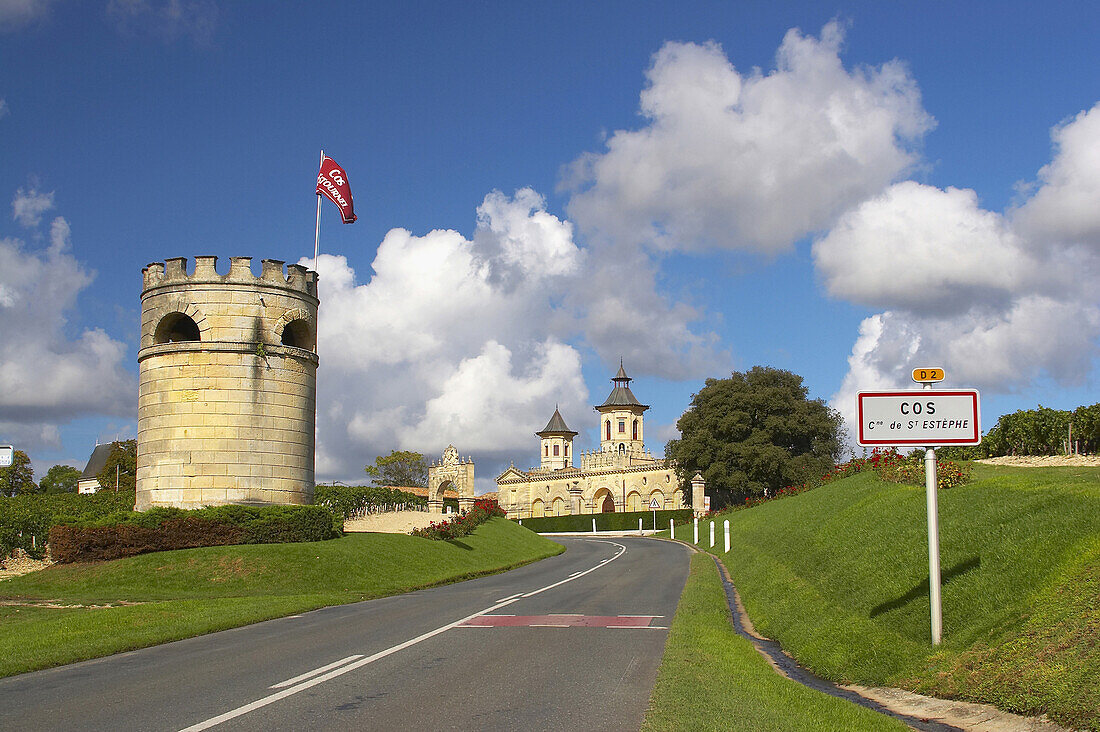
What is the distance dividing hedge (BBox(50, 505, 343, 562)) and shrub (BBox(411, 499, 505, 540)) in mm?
8681

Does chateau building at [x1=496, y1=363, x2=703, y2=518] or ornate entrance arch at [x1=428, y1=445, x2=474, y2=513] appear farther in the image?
chateau building at [x1=496, y1=363, x2=703, y2=518]

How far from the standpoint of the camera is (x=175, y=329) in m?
30.7

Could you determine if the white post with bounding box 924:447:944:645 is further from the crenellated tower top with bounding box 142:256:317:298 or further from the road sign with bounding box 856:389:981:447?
the crenellated tower top with bounding box 142:256:317:298

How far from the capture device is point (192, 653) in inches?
464

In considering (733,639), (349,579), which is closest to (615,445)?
(349,579)

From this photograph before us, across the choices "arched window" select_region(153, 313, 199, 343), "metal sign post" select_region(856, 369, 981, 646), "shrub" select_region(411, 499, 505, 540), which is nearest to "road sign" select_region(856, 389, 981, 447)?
"metal sign post" select_region(856, 369, 981, 646)

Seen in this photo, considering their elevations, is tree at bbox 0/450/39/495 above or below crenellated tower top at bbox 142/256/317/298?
below

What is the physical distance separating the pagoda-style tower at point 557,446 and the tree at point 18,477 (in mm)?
83547

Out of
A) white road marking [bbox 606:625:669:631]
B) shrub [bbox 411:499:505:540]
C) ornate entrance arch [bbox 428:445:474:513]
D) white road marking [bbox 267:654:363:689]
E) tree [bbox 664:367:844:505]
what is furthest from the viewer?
ornate entrance arch [bbox 428:445:474:513]

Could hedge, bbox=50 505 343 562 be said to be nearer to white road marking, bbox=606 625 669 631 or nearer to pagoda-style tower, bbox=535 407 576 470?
white road marking, bbox=606 625 669 631

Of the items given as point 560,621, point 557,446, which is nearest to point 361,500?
point 560,621

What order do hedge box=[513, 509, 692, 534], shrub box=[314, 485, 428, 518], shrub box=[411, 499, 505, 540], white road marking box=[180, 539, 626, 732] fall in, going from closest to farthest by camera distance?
white road marking box=[180, 539, 626, 732]
shrub box=[411, 499, 505, 540]
shrub box=[314, 485, 428, 518]
hedge box=[513, 509, 692, 534]

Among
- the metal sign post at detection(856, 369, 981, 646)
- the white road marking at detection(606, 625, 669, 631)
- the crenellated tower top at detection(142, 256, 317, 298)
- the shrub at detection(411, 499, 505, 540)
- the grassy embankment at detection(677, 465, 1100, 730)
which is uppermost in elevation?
the crenellated tower top at detection(142, 256, 317, 298)

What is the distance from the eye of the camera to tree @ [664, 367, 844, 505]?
63031mm
